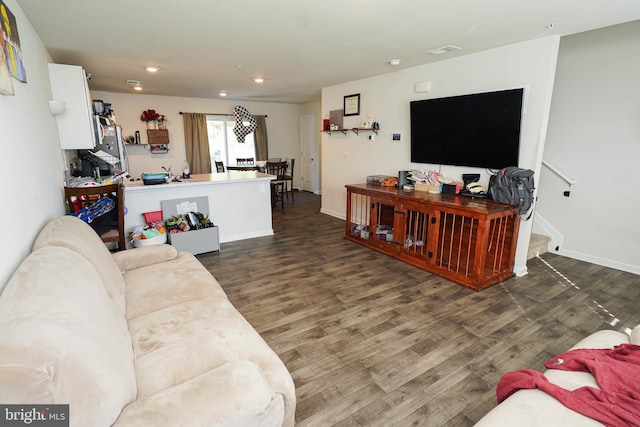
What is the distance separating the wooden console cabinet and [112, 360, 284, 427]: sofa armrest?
2.52 metres

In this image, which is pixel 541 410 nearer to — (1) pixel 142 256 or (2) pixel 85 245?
(2) pixel 85 245

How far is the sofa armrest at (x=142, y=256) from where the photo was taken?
2.34 meters

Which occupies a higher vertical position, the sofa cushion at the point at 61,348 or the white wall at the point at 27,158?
the white wall at the point at 27,158

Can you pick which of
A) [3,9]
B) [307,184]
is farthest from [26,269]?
[307,184]

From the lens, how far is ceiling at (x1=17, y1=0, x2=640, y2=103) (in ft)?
7.56

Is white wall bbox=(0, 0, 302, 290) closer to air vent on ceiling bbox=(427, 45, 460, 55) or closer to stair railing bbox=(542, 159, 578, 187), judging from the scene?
air vent on ceiling bbox=(427, 45, 460, 55)

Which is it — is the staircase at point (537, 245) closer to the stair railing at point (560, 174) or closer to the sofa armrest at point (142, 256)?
the stair railing at point (560, 174)

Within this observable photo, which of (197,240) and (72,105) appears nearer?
(72,105)

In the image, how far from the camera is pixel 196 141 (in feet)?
24.0

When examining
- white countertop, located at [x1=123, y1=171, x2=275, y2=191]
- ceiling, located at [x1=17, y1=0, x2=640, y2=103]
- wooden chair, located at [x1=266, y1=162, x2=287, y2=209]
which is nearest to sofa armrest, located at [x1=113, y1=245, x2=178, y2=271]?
white countertop, located at [x1=123, y1=171, x2=275, y2=191]

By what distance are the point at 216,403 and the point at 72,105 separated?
12.3 ft

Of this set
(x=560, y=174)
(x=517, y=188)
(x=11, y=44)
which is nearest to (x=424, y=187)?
(x=517, y=188)

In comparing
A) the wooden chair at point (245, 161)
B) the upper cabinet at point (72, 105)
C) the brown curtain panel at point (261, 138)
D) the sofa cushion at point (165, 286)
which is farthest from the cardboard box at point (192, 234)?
the brown curtain panel at point (261, 138)

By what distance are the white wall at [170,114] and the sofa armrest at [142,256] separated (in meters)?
5.30
